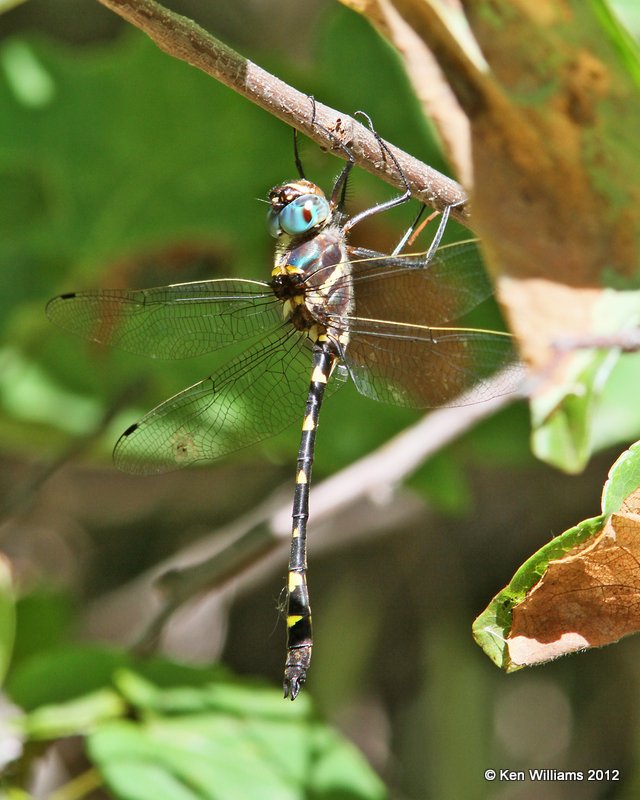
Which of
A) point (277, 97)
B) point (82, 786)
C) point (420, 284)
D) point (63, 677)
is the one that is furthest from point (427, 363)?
point (82, 786)

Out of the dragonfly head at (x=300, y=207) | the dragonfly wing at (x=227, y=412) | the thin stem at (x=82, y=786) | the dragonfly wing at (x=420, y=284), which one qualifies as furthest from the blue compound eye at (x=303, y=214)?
the thin stem at (x=82, y=786)

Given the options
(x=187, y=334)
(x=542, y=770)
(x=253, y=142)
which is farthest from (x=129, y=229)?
(x=542, y=770)

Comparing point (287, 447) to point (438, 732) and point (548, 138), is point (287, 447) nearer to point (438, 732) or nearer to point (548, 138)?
point (438, 732)

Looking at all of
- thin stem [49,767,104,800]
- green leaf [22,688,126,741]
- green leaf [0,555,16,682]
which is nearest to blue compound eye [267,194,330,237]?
green leaf [0,555,16,682]

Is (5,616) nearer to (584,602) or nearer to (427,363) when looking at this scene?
(427,363)

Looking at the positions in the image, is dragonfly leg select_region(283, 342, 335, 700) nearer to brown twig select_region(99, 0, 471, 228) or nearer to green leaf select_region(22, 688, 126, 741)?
green leaf select_region(22, 688, 126, 741)

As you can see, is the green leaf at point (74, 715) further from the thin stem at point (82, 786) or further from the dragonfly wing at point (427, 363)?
the dragonfly wing at point (427, 363)
